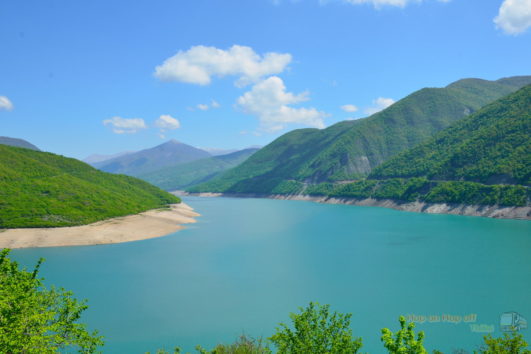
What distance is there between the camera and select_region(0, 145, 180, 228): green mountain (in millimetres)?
75875

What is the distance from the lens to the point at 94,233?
7569 cm

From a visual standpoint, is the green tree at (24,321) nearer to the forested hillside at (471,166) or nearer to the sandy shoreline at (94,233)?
the sandy shoreline at (94,233)

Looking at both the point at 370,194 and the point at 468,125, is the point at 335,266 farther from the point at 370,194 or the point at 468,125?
the point at 468,125

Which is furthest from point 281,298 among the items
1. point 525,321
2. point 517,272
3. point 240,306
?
point 517,272

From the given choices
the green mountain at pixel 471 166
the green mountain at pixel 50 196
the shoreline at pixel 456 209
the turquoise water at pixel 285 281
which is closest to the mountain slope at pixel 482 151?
the green mountain at pixel 471 166

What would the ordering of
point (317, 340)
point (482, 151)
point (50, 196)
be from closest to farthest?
point (317, 340) → point (50, 196) → point (482, 151)

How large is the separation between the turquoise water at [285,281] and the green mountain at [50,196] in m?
12.9

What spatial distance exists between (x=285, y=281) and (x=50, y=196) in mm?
64387

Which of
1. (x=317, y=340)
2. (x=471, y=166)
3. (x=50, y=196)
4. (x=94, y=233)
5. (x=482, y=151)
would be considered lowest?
(x=94, y=233)

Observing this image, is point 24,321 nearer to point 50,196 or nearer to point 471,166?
point 50,196

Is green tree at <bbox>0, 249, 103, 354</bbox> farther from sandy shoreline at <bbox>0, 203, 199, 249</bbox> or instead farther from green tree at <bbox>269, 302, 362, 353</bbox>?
sandy shoreline at <bbox>0, 203, 199, 249</bbox>

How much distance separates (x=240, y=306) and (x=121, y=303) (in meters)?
13.0

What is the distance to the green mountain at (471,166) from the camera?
112 meters

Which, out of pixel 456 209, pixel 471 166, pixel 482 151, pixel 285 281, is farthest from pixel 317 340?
pixel 482 151
